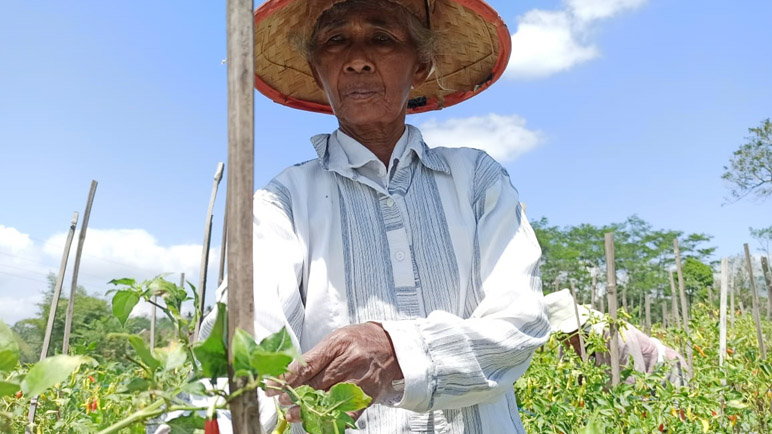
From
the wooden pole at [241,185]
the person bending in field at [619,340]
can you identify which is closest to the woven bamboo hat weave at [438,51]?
the wooden pole at [241,185]

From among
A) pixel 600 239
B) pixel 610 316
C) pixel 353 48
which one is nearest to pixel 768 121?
pixel 600 239

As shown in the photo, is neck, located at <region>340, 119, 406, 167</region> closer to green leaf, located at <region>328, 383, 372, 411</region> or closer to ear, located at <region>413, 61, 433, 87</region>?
ear, located at <region>413, 61, 433, 87</region>

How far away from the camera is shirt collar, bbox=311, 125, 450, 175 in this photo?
3.53 feet

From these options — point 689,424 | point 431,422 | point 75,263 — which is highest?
point 75,263

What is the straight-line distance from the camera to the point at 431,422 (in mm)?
934

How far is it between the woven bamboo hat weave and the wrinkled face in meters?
0.08

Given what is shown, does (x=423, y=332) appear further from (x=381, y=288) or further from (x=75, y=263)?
(x=75, y=263)

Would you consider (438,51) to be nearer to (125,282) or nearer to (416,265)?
(416,265)

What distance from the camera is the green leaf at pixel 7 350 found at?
1.11 feet

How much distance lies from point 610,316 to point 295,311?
1.52m

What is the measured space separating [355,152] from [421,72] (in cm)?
30

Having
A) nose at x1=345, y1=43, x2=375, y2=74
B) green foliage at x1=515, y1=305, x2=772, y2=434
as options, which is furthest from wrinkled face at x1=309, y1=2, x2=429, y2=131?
green foliage at x1=515, y1=305, x2=772, y2=434

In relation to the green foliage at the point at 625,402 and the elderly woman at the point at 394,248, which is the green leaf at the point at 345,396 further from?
the green foliage at the point at 625,402

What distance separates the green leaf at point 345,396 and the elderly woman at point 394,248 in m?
0.23
